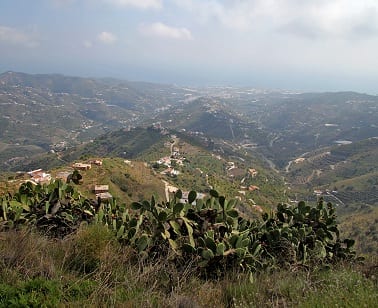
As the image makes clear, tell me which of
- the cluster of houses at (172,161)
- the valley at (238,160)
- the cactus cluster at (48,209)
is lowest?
the valley at (238,160)

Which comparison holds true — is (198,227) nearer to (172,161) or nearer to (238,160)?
(172,161)

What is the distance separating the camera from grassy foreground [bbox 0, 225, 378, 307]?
2.54 m

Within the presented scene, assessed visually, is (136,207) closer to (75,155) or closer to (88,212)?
(88,212)

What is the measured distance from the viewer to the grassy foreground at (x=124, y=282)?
254cm

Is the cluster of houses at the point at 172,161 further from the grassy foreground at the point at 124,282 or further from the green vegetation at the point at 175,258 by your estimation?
the grassy foreground at the point at 124,282

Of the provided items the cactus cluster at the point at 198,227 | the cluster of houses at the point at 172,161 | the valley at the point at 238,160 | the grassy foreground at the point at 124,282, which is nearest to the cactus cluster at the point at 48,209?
the cactus cluster at the point at 198,227

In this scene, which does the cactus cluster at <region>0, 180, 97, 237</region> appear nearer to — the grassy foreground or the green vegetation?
the green vegetation

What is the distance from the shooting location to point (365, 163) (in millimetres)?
105625

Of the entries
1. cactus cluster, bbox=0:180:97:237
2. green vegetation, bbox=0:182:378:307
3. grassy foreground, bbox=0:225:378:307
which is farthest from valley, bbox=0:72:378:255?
grassy foreground, bbox=0:225:378:307

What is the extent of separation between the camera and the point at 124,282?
2.92 meters

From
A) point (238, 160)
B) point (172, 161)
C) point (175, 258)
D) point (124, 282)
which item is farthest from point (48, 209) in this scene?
point (238, 160)

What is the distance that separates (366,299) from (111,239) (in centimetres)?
240

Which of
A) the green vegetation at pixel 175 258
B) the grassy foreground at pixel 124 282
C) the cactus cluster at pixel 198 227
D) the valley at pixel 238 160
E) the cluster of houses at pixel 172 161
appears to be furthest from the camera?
the cluster of houses at pixel 172 161

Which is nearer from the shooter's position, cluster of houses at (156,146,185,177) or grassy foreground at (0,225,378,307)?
grassy foreground at (0,225,378,307)
